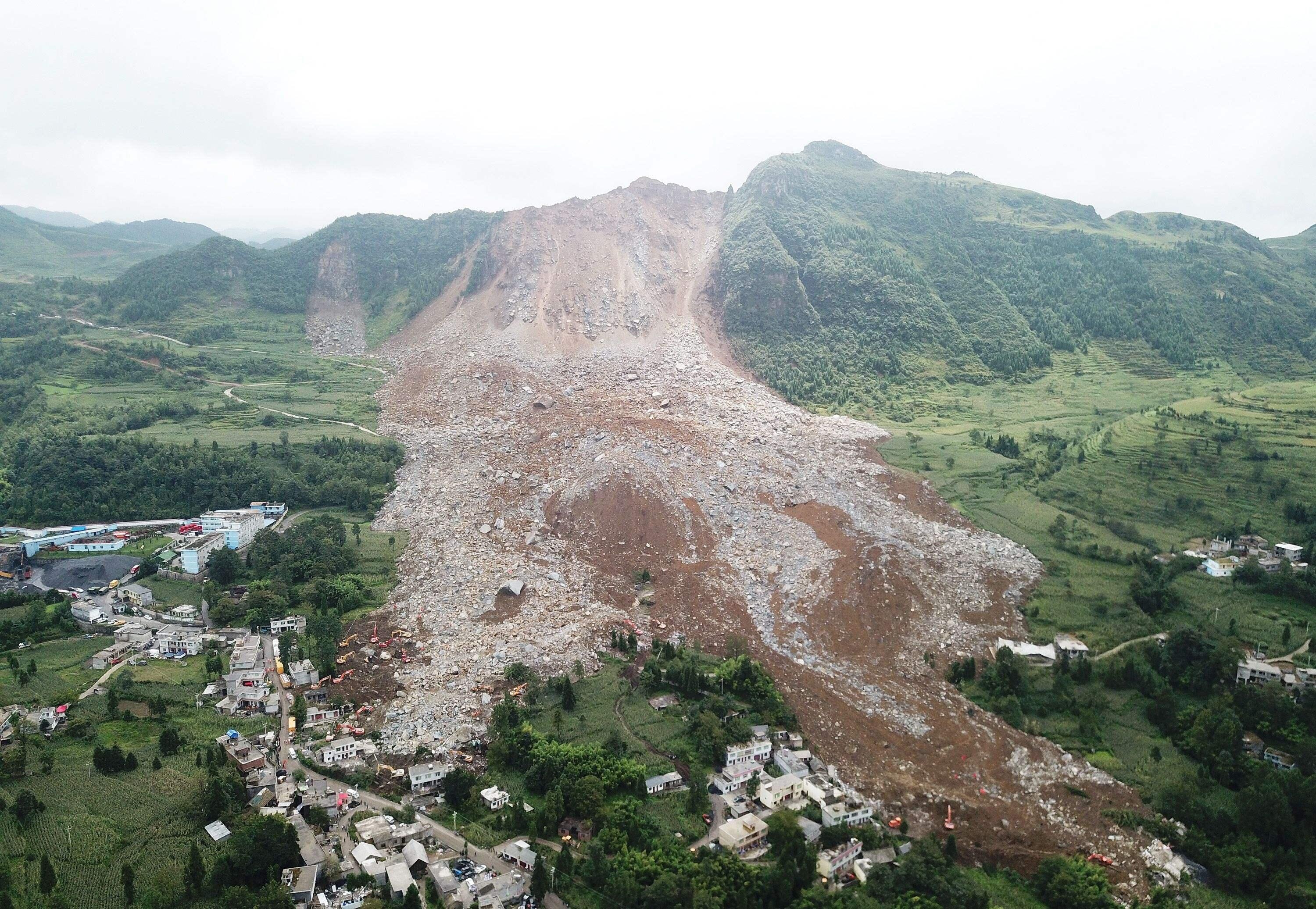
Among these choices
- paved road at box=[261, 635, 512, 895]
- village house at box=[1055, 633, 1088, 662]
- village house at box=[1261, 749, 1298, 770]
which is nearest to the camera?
paved road at box=[261, 635, 512, 895]

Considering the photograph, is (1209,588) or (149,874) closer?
(149,874)

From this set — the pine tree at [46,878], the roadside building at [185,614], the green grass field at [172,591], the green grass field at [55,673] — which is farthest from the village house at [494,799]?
the green grass field at [172,591]

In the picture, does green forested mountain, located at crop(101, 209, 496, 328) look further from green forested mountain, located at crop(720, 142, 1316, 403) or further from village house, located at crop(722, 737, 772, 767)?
village house, located at crop(722, 737, 772, 767)

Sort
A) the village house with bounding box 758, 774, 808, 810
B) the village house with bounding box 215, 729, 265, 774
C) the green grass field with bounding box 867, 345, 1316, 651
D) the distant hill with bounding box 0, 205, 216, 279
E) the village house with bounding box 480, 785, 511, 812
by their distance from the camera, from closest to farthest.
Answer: the village house with bounding box 758, 774, 808, 810, the village house with bounding box 480, 785, 511, 812, the village house with bounding box 215, 729, 265, 774, the green grass field with bounding box 867, 345, 1316, 651, the distant hill with bounding box 0, 205, 216, 279

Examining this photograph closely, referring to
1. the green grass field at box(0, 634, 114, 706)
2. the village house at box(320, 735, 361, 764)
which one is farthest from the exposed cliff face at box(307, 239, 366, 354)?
the village house at box(320, 735, 361, 764)

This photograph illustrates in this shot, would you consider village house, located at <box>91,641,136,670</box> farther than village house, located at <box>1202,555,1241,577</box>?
No

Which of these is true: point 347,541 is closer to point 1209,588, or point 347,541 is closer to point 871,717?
point 871,717


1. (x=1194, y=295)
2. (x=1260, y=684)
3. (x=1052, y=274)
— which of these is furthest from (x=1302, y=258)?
(x=1260, y=684)
